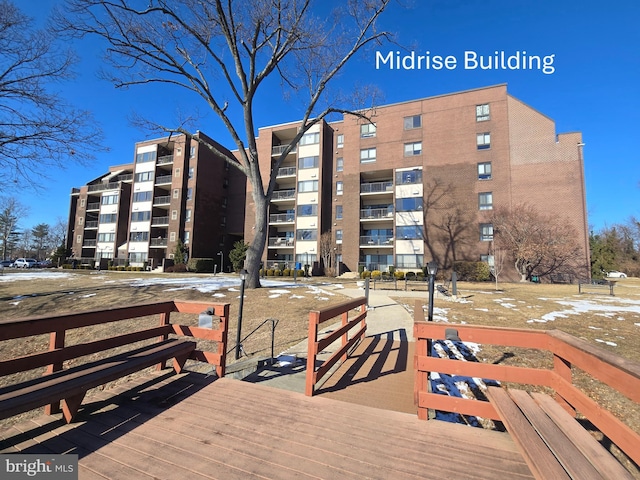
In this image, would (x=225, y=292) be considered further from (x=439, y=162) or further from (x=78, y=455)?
(x=439, y=162)

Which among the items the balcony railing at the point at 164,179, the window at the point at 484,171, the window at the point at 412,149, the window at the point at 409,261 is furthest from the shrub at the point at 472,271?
the balcony railing at the point at 164,179

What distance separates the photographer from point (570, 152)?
27.2m

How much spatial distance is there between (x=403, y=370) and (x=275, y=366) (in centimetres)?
235

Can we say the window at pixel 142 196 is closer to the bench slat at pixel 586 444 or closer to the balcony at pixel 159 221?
the balcony at pixel 159 221

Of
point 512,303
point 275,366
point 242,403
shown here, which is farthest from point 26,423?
point 512,303

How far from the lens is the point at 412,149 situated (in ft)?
107

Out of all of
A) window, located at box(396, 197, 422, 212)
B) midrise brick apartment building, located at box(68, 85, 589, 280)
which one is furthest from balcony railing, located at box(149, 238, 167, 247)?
window, located at box(396, 197, 422, 212)

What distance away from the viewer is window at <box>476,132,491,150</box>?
2972cm

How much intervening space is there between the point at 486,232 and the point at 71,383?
3201 cm

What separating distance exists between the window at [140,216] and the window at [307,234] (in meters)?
22.1

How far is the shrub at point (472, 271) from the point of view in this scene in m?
27.1

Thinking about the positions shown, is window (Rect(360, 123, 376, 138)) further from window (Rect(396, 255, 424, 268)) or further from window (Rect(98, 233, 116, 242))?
window (Rect(98, 233, 116, 242))

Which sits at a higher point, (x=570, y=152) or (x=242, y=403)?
(x=570, y=152)

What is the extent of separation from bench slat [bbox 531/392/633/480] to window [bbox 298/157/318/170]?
35641 millimetres
